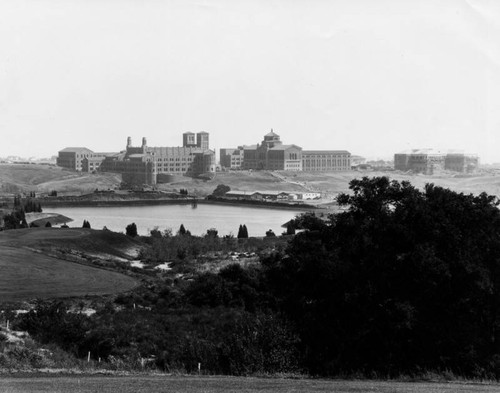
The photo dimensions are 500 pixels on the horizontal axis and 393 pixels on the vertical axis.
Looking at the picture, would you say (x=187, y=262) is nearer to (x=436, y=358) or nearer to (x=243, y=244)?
(x=243, y=244)

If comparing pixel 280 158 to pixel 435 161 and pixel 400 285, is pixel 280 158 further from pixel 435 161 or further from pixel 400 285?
pixel 400 285

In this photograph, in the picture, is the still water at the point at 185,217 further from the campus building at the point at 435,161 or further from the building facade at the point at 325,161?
the campus building at the point at 435,161

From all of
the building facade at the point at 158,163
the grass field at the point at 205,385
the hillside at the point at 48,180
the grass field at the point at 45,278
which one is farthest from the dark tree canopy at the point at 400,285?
the building facade at the point at 158,163

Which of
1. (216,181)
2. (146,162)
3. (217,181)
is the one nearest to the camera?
(216,181)

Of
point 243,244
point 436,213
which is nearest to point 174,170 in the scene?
point 243,244

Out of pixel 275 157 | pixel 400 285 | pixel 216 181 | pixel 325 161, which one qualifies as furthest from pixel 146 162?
pixel 400 285

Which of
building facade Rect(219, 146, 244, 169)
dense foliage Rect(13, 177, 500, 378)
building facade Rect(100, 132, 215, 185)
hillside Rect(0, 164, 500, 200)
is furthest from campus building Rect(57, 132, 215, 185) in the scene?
dense foliage Rect(13, 177, 500, 378)

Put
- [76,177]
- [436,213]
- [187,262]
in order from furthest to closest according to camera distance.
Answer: [76,177]
[187,262]
[436,213]

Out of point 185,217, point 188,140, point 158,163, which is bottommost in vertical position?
point 185,217
